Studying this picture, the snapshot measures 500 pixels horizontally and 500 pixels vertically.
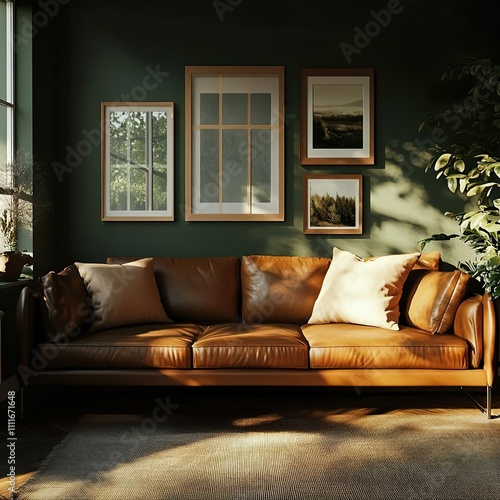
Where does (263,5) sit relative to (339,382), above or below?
above

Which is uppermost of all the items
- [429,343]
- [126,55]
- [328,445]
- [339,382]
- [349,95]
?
[126,55]

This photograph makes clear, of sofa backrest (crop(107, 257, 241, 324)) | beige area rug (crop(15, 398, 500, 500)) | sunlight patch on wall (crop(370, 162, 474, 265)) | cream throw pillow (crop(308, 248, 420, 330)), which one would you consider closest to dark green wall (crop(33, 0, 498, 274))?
sunlight patch on wall (crop(370, 162, 474, 265))

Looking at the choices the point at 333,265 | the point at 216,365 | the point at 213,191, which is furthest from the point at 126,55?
the point at 216,365

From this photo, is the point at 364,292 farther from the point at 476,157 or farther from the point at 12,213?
the point at 12,213

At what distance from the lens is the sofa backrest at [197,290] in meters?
4.16

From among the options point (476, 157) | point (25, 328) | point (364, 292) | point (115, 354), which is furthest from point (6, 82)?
point (476, 157)

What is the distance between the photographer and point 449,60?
4.46m

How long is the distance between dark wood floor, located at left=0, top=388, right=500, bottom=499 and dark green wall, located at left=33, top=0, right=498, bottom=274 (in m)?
0.99

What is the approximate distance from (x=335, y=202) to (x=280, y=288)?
2.68 ft

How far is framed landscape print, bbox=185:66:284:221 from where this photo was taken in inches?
177

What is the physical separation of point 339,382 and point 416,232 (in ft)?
5.02

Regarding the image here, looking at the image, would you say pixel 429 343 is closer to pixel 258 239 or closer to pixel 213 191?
pixel 258 239

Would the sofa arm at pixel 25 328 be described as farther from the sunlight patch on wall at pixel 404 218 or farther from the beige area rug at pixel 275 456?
the sunlight patch on wall at pixel 404 218

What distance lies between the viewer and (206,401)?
13.1ft
